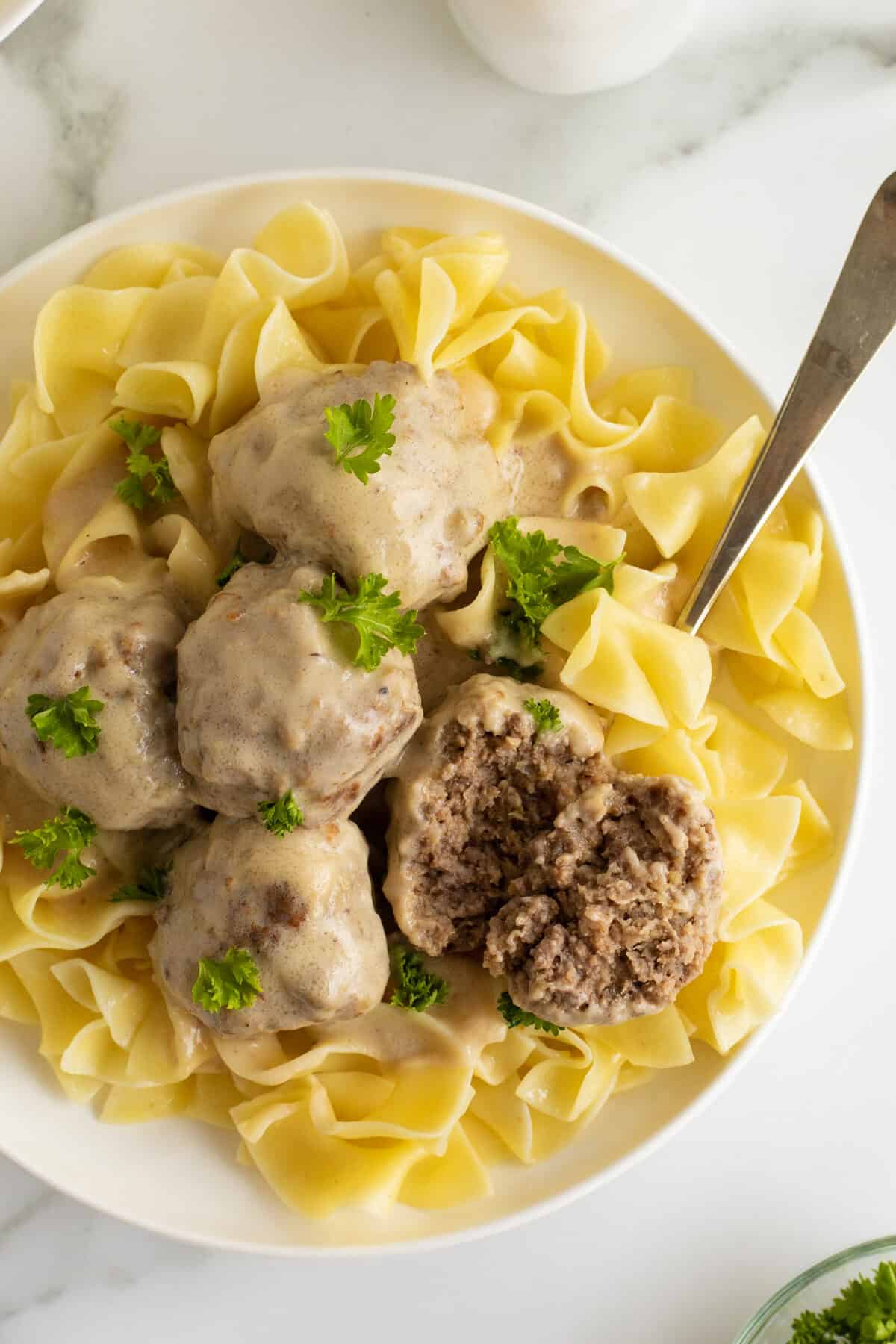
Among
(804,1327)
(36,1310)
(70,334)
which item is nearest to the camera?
(70,334)

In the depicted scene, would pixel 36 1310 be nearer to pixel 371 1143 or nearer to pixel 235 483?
pixel 371 1143

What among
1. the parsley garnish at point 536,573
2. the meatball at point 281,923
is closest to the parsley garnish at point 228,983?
the meatball at point 281,923

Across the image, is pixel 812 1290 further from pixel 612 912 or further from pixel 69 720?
pixel 69 720

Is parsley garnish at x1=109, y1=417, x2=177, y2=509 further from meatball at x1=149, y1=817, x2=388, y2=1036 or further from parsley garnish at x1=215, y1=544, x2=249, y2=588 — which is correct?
meatball at x1=149, y1=817, x2=388, y2=1036

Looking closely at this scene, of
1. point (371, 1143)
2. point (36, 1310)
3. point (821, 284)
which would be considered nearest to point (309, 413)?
point (821, 284)

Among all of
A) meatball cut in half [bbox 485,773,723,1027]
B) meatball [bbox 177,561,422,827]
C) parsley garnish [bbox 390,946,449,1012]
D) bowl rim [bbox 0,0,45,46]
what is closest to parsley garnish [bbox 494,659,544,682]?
meatball cut in half [bbox 485,773,723,1027]

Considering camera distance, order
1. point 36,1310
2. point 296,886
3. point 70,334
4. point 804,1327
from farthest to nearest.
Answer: point 36,1310, point 804,1327, point 70,334, point 296,886

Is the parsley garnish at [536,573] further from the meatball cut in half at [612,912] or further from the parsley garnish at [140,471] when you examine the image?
the parsley garnish at [140,471]
